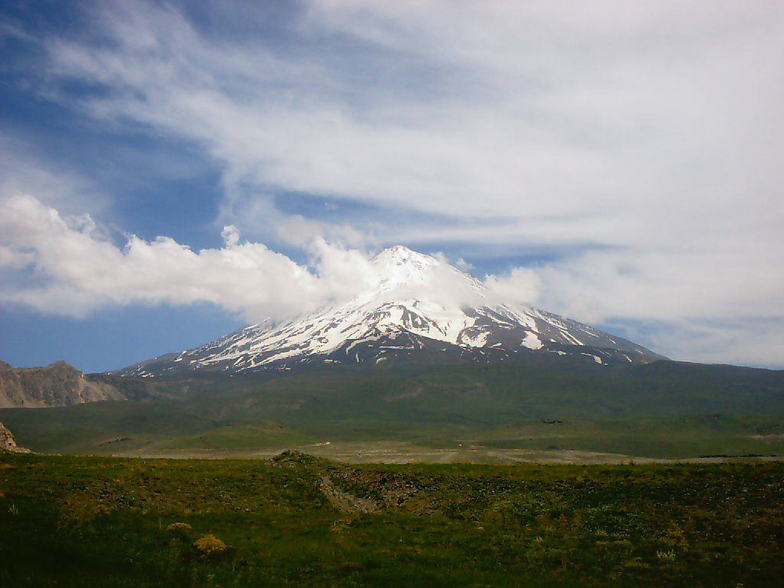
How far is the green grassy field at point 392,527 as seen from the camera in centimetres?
2262

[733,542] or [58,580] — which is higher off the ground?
[58,580]

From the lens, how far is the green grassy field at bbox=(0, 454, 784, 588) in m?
22.6

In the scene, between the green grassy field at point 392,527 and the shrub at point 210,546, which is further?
the shrub at point 210,546

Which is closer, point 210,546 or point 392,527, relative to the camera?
point 210,546

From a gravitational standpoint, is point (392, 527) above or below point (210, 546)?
below

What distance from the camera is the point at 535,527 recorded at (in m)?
31.3

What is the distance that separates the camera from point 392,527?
32.4 meters

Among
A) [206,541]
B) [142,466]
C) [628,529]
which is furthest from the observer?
[142,466]

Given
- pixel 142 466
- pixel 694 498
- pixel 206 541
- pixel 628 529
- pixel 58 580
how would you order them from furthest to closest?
pixel 142 466
pixel 694 498
pixel 628 529
pixel 206 541
pixel 58 580

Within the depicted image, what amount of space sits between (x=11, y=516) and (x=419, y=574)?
18.8 m

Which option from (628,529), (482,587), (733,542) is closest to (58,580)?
(482,587)

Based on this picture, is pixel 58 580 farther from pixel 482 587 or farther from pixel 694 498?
pixel 694 498

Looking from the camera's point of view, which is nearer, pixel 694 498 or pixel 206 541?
pixel 206 541

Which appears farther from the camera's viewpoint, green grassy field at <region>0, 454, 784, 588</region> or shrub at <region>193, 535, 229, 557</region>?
shrub at <region>193, 535, 229, 557</region>
